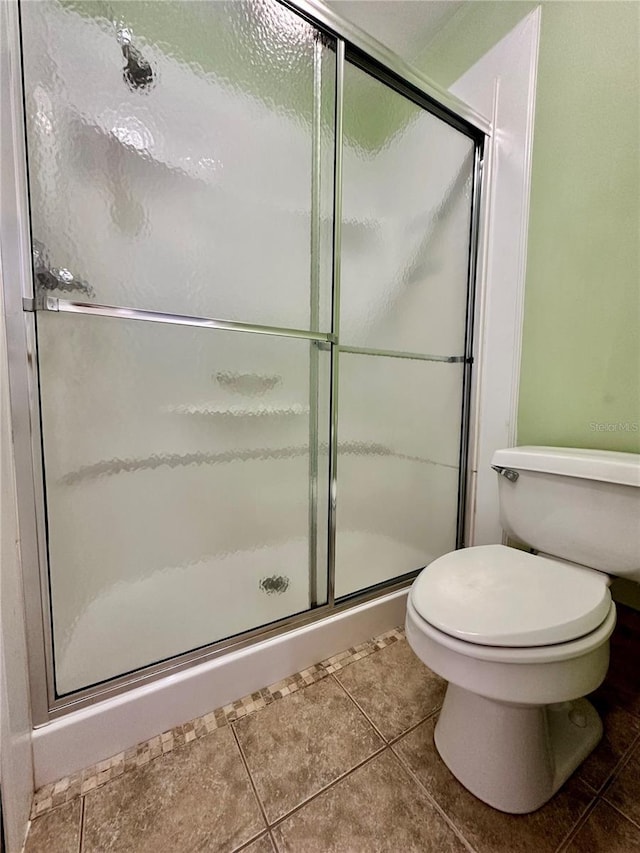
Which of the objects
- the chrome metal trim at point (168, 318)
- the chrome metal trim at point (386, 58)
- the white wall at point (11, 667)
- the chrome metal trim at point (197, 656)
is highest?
the chrome metal trim at point (386, 58)

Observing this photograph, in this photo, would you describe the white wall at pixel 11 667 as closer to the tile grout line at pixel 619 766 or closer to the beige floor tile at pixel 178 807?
the beige floor tile at pixel 178 807

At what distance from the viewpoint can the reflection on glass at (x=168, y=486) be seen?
77 centimetres

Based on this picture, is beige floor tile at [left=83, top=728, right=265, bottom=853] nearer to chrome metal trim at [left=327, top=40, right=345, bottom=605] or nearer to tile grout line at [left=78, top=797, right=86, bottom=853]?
tile grout line at [left=78, top=797, right=86, bottom=853]

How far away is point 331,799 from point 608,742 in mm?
671

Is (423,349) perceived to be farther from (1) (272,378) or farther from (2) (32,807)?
(2) (32,807)

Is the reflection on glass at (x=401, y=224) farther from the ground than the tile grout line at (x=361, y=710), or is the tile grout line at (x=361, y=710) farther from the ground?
the reflection on glass at (x=401, y=224)

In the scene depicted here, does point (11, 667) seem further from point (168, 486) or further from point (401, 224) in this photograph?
point (401, 224)

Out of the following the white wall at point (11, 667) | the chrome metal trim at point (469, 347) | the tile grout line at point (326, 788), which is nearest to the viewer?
the white wall at point (11, 667)

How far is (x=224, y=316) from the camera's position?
97cm

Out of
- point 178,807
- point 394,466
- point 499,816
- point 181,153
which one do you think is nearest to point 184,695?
point 178,807

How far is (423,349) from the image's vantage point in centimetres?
128

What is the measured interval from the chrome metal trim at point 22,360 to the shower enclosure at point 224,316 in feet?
0.04

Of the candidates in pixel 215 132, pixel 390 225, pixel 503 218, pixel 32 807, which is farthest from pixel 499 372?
pixel 32 807

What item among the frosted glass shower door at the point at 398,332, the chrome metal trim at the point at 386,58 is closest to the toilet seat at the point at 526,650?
the frosted glass shower door at the point at 398,332
